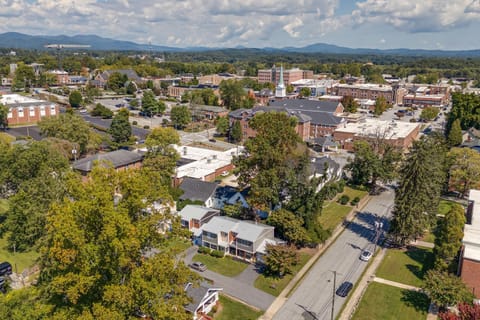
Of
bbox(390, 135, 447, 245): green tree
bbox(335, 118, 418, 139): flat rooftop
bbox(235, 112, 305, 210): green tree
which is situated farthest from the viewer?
bbox(335, 118, 418, 139): flat rooftop

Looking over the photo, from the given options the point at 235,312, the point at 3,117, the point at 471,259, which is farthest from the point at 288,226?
the point at 3,117

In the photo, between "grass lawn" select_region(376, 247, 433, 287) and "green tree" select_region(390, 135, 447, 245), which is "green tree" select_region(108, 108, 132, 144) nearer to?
"green tree" select_region(390, 135, 447, 245)

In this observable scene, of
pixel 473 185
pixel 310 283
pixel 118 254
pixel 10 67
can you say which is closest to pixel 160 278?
pixel 118 254

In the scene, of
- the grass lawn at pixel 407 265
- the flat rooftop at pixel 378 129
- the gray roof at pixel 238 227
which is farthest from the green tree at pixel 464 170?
the gray roof at pixel 238 227

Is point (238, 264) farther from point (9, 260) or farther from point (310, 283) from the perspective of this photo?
point (9, 260)

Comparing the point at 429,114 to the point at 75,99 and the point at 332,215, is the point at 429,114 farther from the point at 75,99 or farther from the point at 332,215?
the point at 75,99

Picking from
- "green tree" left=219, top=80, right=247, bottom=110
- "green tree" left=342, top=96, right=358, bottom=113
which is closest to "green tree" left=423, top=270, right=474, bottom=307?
"green tree" left=342, top=96, right=358, bottom=113

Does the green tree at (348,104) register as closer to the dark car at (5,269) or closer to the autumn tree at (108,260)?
the dark car at (5,269)
